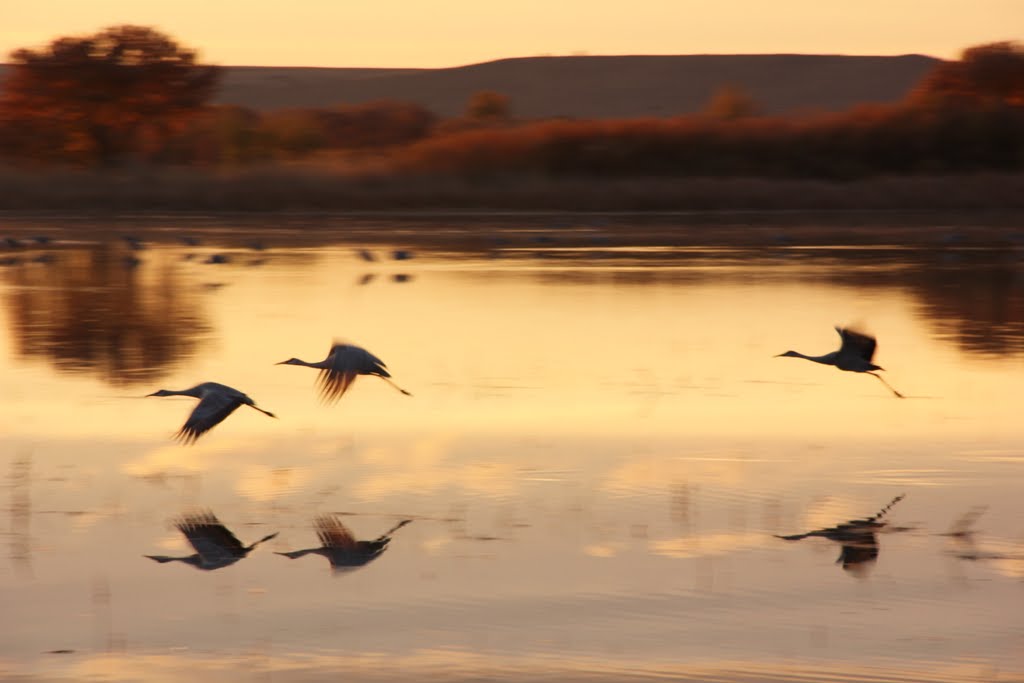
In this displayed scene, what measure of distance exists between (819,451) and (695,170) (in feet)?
110

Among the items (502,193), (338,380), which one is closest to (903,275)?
(338,380)

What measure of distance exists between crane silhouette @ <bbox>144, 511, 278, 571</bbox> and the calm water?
0.07m

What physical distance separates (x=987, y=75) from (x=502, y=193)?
21.0 meters

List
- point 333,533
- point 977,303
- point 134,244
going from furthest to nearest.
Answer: point 134,244, point 977,303, point 333,533

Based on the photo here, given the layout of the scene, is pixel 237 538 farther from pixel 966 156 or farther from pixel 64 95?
pixel 64 95

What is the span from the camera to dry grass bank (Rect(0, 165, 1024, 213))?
40906mm

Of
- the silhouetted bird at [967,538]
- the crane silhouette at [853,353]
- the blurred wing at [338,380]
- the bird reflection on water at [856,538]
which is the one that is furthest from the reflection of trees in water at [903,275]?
A: the bird reflection on water at [856,538]

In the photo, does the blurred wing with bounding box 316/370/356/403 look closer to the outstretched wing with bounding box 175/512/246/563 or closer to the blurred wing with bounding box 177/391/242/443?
the blurred wing with bounding box 177/391/242/443

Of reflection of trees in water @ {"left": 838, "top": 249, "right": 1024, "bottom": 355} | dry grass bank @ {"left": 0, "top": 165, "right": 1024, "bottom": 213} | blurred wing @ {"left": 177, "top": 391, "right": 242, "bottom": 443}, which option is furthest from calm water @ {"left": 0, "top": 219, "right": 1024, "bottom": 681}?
dry grass bank @ {"left": 0, "top": 165, "right": 1024, "bottom": 213}

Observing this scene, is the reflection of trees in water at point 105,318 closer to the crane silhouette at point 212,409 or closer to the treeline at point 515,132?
the crane silhouette at point 212,409

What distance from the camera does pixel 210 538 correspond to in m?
7.48

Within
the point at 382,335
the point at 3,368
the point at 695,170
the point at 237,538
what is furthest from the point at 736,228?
the point at 237,538

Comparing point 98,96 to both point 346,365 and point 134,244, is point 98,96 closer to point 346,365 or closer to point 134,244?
point 134,244

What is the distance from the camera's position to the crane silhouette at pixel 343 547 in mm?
Result: 7117
